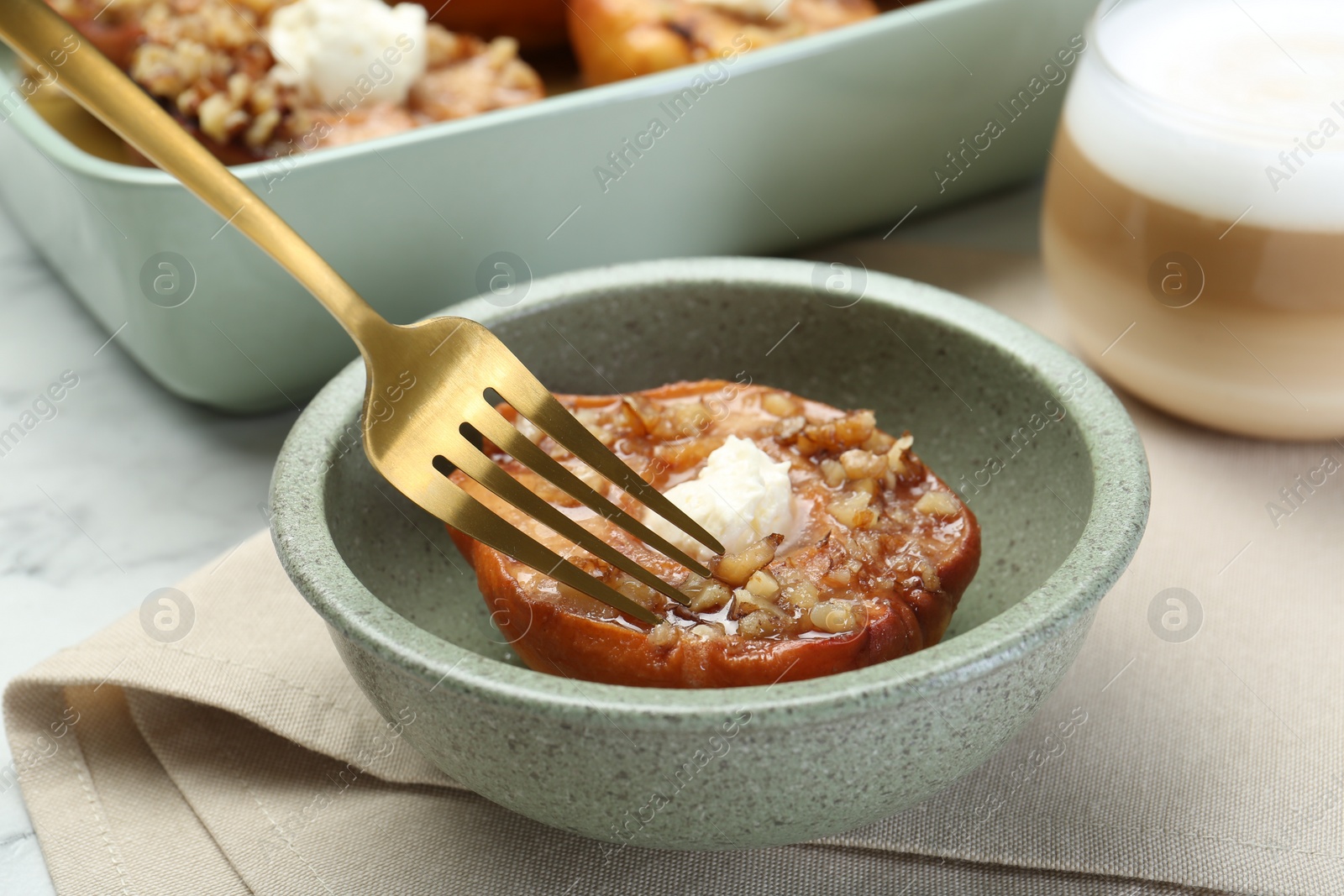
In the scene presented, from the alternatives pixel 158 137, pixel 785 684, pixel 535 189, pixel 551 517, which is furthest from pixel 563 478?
pixel 535 189

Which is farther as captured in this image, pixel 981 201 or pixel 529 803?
pixel 981 201

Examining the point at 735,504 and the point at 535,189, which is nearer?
the point at 735,504

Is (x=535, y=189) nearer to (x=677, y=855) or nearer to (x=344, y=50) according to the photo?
(x=344, y=50)

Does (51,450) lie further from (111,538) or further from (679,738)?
(679,738)

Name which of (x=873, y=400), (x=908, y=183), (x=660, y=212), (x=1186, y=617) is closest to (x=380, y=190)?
(x=660, y=212)

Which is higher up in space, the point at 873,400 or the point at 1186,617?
the point at 873,400

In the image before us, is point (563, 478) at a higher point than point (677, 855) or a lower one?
higher

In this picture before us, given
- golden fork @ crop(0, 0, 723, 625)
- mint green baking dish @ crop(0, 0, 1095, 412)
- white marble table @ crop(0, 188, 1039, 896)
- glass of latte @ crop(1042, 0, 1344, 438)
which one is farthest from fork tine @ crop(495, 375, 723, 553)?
glass of latte @ crop(1042, 0, 1344, 438)
